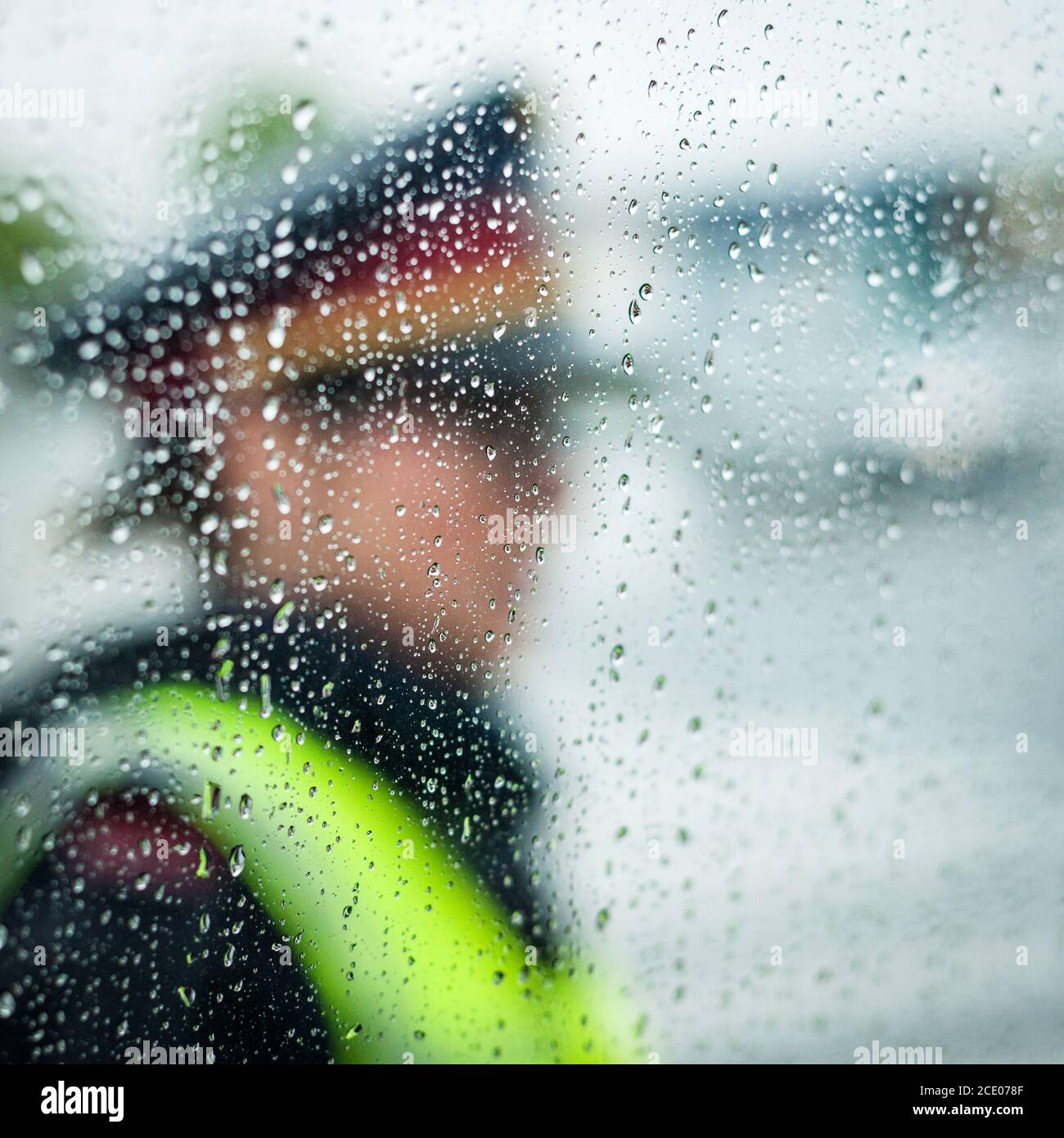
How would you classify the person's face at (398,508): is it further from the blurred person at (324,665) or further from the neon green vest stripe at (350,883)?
the neon green vest stripe at (350,883)

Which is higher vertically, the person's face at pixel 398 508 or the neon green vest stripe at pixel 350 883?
the person's face at pixel 398 508

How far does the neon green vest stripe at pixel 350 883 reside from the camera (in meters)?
0.68

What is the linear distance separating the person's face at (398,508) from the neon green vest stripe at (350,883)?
0.44 ft

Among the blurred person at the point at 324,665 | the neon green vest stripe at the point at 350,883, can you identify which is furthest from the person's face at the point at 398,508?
the neon green vest stripe at the point at 350,883

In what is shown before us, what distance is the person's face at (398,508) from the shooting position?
727 millimetres

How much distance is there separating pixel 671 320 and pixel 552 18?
302mm

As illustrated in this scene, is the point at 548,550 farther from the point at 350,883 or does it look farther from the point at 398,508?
the point at 350,883

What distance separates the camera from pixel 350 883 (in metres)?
0.81

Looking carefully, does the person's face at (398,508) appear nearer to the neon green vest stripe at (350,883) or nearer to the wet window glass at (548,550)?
the wet window glass at (548,550)

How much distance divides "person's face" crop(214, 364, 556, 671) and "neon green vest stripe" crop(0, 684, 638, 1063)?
134mm

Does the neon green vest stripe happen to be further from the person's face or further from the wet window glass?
the person's face

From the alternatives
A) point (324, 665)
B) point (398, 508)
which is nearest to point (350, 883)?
point (324, 665)

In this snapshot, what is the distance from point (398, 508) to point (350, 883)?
1.21 ft
